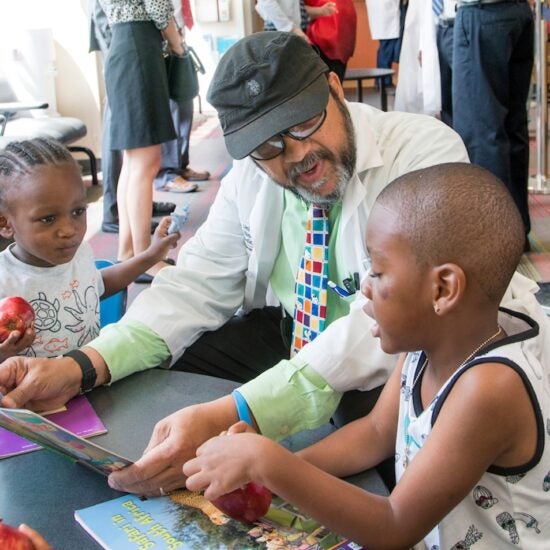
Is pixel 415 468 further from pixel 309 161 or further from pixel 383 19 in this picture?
pixel 383 19

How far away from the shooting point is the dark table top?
1152 millimetres

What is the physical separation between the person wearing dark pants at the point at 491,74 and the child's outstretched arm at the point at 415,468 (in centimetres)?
299

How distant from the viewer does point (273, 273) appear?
2074 millimetres

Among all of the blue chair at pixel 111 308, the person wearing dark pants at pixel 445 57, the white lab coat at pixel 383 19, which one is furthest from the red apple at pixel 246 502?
the white lab coat at pixel 383 19

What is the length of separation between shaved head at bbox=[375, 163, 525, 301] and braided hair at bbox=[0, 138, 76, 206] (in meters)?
0.96

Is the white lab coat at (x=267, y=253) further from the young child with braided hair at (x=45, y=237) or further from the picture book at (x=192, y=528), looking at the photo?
the picture book at (x=192, y=528)

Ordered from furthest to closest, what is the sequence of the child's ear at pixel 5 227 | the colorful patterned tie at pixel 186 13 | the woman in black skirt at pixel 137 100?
1. the colorful patterned tie at pixel 186 13
2. the woman in black skirt at pixel 137 100
3. the child's ear at pixel 5 227

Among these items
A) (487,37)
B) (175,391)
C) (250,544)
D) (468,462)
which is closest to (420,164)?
(175,391)

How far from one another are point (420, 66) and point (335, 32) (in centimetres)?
130

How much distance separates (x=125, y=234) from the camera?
405 centimetres

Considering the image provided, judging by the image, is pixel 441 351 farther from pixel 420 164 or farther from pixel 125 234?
pixel 125 234

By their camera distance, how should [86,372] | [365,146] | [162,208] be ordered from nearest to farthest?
[86,372] → [365,146] → [162,208]

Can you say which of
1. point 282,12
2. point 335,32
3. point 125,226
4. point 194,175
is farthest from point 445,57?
point 194,175

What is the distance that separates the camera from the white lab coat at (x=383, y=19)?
26.2 feet
